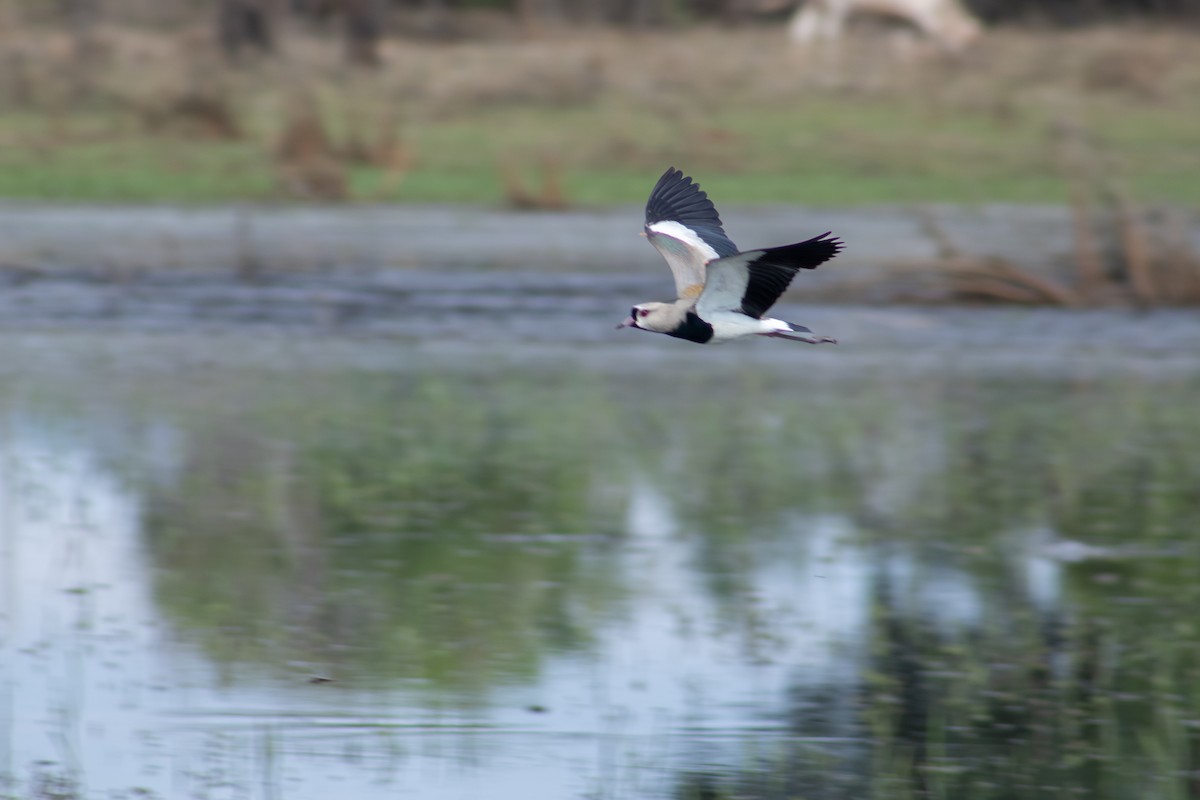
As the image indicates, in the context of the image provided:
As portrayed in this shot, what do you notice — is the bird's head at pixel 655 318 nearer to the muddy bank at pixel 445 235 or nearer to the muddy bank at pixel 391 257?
the muddy bank at pixel 391 257

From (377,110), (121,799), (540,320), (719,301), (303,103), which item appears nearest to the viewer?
(121,799)

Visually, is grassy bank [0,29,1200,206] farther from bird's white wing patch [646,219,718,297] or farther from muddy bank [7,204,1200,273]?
bird's white wing patch [646,219,718,297]

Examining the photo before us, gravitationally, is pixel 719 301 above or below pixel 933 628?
above

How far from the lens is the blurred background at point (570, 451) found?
6.28 meters

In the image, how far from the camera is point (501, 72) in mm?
25172

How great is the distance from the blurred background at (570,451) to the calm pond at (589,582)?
25 mm

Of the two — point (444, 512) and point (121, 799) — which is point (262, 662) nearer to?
point (121, 799)

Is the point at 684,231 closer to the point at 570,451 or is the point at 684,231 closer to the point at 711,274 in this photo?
the point at 711,274

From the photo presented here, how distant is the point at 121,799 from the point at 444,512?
3323 millimetres

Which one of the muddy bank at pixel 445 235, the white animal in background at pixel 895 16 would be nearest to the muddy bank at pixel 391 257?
the muddy bank at pixel 445 235

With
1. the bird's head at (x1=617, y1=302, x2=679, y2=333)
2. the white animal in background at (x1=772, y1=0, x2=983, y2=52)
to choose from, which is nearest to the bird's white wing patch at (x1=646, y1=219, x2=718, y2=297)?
the bird's head at (x1=617, y1=302, x2=679, y2=333)

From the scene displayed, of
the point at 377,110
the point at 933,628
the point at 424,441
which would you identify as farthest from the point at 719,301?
the point at 377,110

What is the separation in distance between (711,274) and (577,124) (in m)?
17.2

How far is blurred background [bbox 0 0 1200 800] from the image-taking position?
20.6 ft
